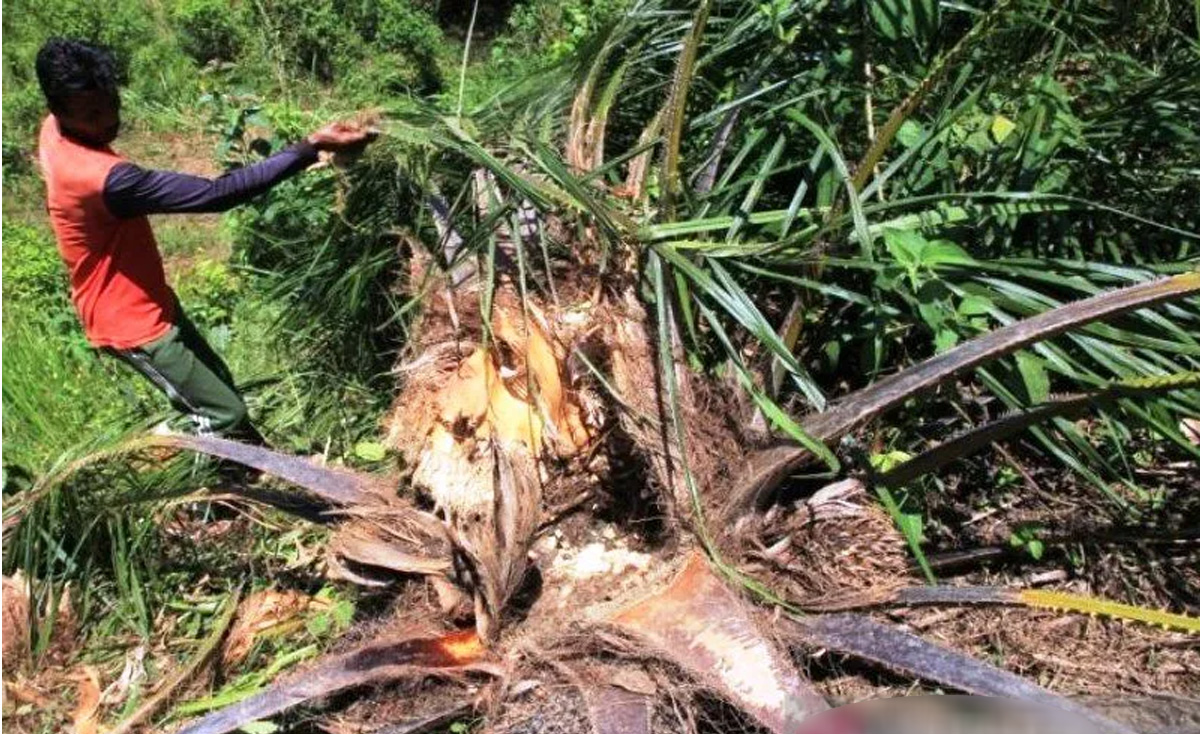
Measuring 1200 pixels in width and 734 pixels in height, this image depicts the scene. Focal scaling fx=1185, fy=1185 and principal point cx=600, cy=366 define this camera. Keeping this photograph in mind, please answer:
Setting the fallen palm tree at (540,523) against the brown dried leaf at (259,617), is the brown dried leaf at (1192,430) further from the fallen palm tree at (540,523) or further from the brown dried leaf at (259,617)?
the brown dried leaf at (259,617)

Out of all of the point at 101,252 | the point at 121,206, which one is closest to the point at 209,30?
the point at 101,252

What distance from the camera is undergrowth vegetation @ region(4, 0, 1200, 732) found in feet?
7.81

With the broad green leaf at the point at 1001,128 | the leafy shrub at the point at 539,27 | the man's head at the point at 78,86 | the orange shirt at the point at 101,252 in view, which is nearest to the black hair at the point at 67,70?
the man's head at the point at 78,86

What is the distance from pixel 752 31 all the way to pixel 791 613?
4.62 ft

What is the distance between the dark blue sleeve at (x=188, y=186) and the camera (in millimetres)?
2803

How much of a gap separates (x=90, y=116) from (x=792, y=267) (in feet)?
5.57

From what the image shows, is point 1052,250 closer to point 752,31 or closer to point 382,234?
point 752,31

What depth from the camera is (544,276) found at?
2.70 m

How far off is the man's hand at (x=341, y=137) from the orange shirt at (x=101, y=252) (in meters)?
0.50

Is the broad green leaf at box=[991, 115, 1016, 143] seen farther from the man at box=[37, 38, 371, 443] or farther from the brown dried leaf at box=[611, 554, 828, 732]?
the man at box=[37, 38, 371, 443]

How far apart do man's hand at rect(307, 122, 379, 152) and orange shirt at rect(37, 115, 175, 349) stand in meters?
0.50

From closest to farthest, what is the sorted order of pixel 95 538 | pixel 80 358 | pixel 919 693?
pixel 919 693 → pixel 95 538 → pixel 80 358

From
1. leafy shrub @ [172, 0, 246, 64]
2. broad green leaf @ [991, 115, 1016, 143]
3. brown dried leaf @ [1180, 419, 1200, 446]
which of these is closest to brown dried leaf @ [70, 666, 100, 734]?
broad green leaf @ [991, 115, 1016, 143]

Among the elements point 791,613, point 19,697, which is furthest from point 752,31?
point 19,697
